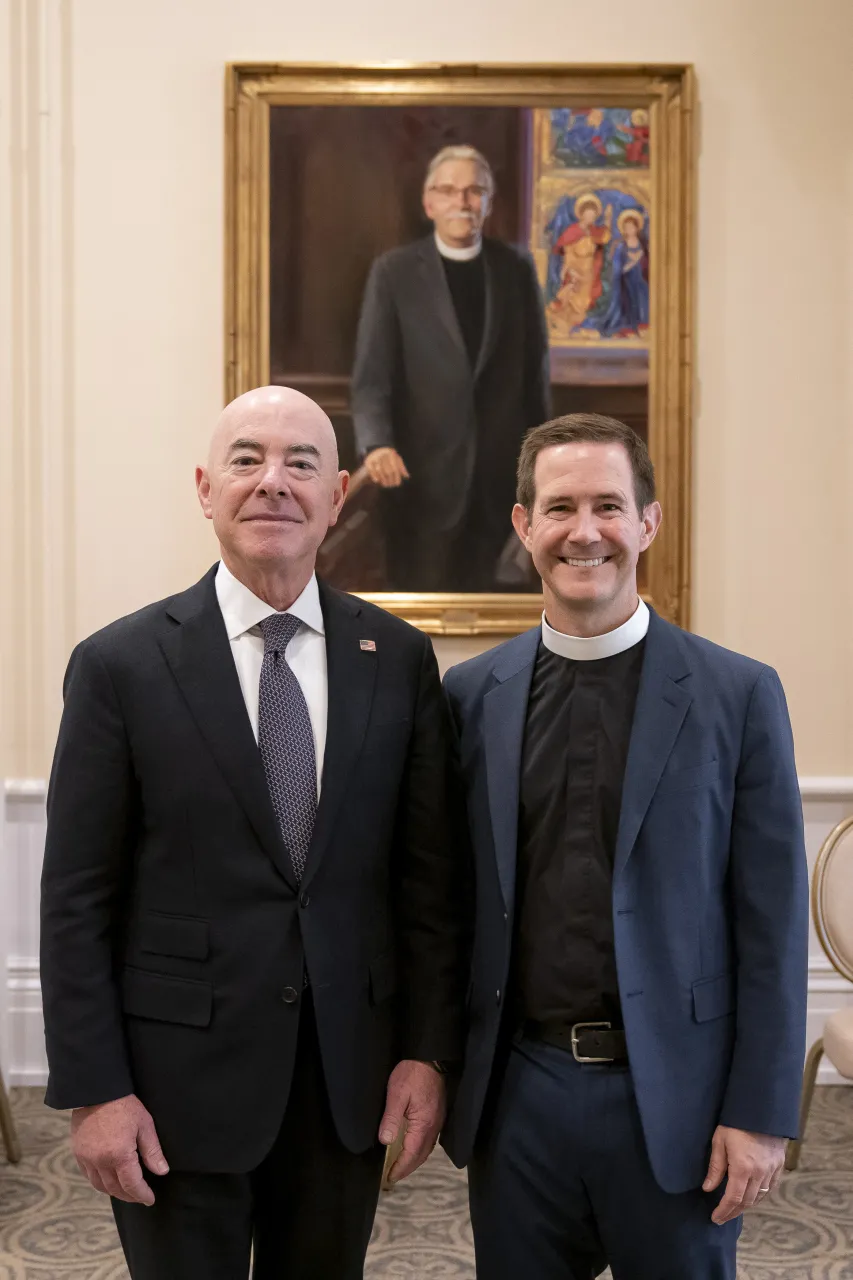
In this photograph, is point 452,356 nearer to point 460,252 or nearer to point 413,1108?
point 460,252

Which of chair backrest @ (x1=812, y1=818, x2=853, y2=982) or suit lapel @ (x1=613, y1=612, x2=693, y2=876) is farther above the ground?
suit lapel @ (x1=613, y1=612, x2=693, y2=876)

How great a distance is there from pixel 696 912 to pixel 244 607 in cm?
87

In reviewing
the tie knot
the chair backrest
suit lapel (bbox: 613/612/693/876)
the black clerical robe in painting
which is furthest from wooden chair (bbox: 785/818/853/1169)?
the tie knot

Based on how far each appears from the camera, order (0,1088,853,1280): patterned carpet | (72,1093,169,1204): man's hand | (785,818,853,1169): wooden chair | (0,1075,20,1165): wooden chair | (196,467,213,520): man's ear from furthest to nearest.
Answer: (785,818,853,1169): wooden chair
(0,1075,20,1165): wooden chair
(0,1088,853,1280): patterned carpet
(196,467,213,520): man's ear
(72,1093,169,1204): man's hand

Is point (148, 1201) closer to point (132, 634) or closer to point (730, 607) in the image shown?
point (132, 634)

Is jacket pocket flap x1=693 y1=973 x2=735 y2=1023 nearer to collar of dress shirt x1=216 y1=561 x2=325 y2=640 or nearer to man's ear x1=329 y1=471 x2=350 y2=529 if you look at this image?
collar of dress shirt x1=216 y1=561 x2=325 y2=640

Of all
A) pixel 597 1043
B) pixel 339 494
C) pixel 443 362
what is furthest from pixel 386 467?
pixel 597 1043

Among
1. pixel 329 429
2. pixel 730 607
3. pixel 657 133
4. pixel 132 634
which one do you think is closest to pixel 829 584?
pixel 730 607

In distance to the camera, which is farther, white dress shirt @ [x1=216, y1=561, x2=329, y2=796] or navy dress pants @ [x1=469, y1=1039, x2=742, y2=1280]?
white dress shirt @ [x1=216, y1=561, x2=329, y2=796]

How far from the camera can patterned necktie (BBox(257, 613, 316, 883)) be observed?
5.79ft

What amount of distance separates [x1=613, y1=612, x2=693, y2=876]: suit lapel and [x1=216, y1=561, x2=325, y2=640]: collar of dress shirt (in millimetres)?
547

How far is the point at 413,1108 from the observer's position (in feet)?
6.02

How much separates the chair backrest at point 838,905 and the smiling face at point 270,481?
7.56 feet

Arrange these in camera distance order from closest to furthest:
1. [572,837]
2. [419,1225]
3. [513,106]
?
[572,837] → [419,1225] → [513,106]
